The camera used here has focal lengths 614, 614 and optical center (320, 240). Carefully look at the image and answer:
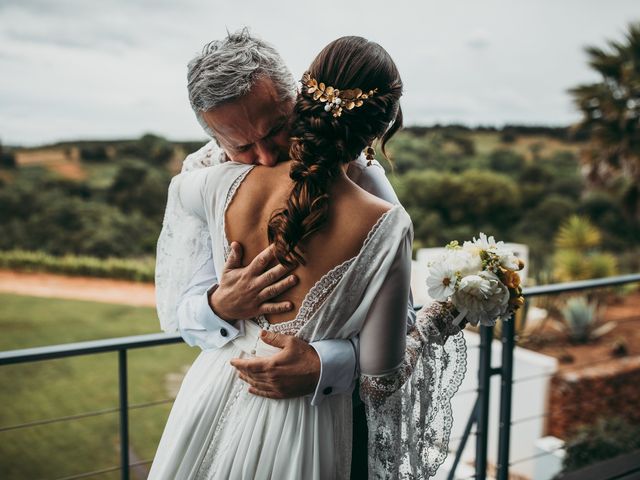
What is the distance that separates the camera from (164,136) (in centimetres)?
2327

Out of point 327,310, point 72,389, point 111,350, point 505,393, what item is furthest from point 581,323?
point 72,389

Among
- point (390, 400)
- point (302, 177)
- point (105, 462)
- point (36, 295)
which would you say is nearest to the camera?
point (302, 177)

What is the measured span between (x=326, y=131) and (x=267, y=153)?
0.37 ft

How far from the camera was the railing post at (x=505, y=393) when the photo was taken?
198 centimetres

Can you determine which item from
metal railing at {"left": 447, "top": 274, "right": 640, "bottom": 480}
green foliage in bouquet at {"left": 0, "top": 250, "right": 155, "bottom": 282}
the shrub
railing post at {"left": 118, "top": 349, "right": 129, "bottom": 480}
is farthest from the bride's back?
green foliage in bouquet at {"left": 0, "top": 250, "right": 155, "bottom": 282}

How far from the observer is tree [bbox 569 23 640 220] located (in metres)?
9.90

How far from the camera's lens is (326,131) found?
1.00 metres

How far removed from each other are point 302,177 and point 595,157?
10.6 meters

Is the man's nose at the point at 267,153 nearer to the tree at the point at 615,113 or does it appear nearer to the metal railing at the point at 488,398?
the metal railing at the point at 488,398

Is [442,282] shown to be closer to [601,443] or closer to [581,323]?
[601,443]

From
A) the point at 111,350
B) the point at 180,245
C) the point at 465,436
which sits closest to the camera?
the point at 180,245

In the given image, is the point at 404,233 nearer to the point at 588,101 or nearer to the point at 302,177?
the point at 302,177

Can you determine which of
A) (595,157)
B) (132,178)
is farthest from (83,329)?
(595,157)

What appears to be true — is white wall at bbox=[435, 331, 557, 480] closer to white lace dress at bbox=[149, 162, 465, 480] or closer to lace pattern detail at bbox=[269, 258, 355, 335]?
white lace dress at bbox=[149, 162, 465, 480]
